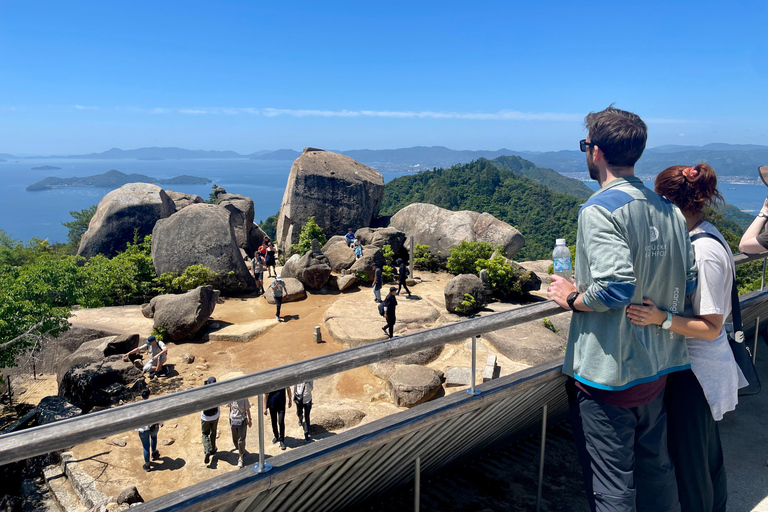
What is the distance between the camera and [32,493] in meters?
7.31

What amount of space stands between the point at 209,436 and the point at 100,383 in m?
4.00

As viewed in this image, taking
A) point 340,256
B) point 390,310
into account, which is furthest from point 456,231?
point 390,310

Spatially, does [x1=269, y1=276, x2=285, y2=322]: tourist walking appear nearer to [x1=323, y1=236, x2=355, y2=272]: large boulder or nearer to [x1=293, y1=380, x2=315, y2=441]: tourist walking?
→ [x1=323, y1=236, x2=355, y2=272]: large boulder

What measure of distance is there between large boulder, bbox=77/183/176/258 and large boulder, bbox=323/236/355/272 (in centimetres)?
985

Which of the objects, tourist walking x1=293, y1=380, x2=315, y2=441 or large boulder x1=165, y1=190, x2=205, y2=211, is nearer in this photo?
→ tourist walking x1=293, y1=380, x2=315, y2=441

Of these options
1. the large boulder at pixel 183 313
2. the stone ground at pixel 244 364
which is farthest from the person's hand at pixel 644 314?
the large boulder at pixel 183 313

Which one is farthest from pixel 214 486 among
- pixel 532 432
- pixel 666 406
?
pixel 532 432

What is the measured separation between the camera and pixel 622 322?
7.13ft

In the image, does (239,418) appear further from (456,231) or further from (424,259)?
(456,231)

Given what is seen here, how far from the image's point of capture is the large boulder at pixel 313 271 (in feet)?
53.1

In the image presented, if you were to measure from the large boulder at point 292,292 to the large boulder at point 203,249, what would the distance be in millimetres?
Answer: 1605

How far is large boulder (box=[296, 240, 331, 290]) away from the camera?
16.2m

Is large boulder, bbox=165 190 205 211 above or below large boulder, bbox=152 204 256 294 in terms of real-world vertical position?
above

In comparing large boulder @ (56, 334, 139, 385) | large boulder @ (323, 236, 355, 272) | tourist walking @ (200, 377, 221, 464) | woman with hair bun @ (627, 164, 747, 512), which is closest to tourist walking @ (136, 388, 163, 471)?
tourist walking @ (200, 377, 221, 464)
